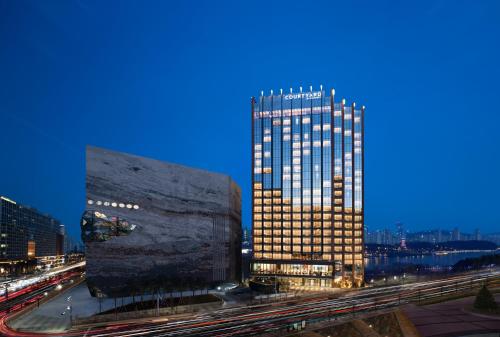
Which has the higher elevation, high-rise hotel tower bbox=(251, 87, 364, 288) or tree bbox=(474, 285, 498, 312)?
high-rise hotel tower bbox=(251, 87, 364, 288)

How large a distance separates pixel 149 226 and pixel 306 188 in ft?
172

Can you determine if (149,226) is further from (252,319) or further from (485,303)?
(485,303)

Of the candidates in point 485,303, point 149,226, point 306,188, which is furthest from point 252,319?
point 306,188

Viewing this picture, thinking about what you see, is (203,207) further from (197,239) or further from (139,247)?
(139,247)

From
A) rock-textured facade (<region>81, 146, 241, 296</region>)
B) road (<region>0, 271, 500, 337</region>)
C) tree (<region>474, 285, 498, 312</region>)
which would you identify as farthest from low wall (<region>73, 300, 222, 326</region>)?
tree (<region>474, 285, 498, 312</region>)

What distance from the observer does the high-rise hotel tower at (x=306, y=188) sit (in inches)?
4732

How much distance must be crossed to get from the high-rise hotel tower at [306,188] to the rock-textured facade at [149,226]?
24683 mm

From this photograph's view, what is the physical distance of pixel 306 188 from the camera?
12281 cm

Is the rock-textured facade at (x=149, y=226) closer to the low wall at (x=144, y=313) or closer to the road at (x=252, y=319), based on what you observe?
the low wall at (x=144, y=313)

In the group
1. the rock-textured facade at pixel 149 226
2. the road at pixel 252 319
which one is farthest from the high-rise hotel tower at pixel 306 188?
the road at pixel 252 319

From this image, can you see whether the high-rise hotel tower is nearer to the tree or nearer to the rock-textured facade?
the rock-textured facade

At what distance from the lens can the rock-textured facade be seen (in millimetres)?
80125

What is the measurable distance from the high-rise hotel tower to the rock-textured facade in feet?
81.0

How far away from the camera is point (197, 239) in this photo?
9462 centimetres
